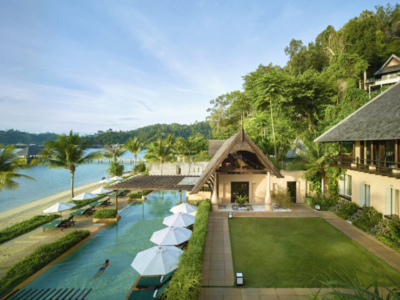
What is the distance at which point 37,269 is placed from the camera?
935 centimetres

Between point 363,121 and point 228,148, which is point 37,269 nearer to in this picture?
point 228,148

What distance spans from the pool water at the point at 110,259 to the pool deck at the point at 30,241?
1.73 m

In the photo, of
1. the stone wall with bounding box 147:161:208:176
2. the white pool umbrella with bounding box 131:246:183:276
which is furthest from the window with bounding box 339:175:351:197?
the stone wall with bounding box 147:161:208:176

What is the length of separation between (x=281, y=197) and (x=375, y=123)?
7.26 m

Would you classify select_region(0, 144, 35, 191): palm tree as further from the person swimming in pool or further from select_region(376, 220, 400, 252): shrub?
select_region(376, 220, 400, 252): shrub

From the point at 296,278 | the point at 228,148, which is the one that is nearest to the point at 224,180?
the point at 228,148

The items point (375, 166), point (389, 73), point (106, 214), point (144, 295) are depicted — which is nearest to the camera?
point (144, 295)

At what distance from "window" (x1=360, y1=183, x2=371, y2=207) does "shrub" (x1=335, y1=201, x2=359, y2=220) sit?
0.46 meters

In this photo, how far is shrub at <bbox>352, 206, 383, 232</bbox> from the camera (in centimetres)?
1112

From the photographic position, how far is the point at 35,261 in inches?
376

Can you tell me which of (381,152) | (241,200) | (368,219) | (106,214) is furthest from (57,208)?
(381,152)

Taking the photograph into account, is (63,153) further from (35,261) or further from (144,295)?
(144,295)

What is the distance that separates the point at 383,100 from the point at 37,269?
21.3 meters

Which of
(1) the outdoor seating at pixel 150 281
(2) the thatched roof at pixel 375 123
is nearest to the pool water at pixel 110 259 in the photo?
(1) the outdoor seating at pixel 150 281
